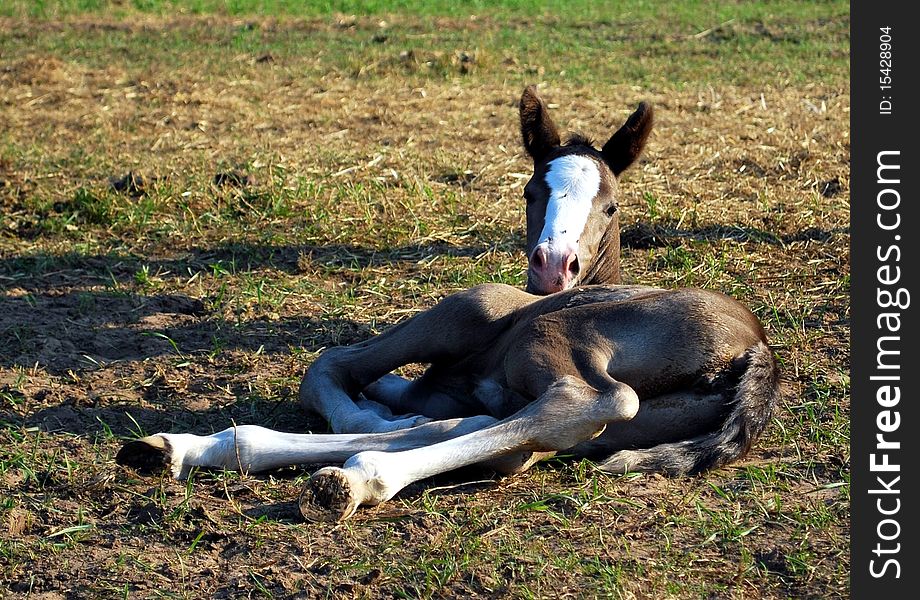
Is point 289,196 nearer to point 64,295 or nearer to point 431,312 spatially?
point 64,295

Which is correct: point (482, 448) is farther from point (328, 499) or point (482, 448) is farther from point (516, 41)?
point (516, 41)

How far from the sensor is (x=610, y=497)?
3.63 m

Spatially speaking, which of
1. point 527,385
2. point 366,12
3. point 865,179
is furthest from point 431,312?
point 366,12

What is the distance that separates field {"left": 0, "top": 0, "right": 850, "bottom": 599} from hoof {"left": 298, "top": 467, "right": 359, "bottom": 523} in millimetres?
61

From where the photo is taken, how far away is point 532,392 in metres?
3.98

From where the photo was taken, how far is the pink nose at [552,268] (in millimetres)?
4734

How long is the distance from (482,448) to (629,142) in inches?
90.7

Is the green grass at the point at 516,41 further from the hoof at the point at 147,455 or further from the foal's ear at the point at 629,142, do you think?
the hoof at the point at 147,455

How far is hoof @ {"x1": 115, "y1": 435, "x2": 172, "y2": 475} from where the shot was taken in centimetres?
371

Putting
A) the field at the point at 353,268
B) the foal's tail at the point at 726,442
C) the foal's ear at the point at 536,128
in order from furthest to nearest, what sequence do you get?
the foal's ear at the point at 536,128
the foal's tail at the point at 726,442
the field at the point at 353,268

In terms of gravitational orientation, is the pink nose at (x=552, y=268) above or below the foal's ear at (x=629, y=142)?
below

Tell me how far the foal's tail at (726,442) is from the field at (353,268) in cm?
8

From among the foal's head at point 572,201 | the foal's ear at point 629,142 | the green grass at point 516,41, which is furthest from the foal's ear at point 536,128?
the green grass at point 516,41

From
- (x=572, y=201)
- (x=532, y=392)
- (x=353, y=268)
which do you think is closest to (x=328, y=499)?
(x=532, y=392)
